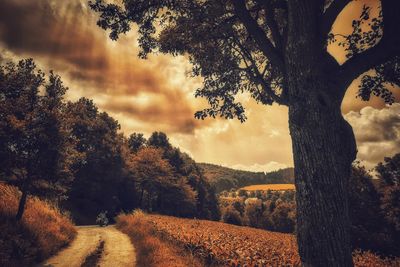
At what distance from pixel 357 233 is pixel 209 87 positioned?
33.1 m

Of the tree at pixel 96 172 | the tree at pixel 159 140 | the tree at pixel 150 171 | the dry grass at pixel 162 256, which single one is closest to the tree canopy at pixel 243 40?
the dry grass at pixel 162 256

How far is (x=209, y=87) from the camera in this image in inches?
369

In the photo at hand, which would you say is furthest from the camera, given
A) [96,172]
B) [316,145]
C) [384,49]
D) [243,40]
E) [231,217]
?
[231,217]

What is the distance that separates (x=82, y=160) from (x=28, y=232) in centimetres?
830

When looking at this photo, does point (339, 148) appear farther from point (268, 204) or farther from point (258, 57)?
point (268, 204)

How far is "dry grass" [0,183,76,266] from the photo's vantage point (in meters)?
9.85

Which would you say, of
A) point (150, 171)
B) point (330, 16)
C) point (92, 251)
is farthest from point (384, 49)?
point (150, 171)

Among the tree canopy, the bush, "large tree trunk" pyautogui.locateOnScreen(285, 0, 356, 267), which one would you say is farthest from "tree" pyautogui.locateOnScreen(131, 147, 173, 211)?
"large tree trunk" pyautogui.locateOnScreen(285, 0, 356, 267)

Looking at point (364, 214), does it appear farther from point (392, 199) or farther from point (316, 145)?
point (316, 145)

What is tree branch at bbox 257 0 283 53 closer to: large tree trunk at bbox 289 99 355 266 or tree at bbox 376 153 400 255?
large tree trunk at bbox 289 99 355 266

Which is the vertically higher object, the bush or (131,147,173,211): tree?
(131,147,173,211): tree

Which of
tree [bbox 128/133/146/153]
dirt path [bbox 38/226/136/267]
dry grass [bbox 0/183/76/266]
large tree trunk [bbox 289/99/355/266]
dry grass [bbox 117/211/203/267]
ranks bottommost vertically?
dirt path [bbox 38/226/136/267]

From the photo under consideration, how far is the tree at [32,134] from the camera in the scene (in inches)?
527

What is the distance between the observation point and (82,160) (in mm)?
19609
